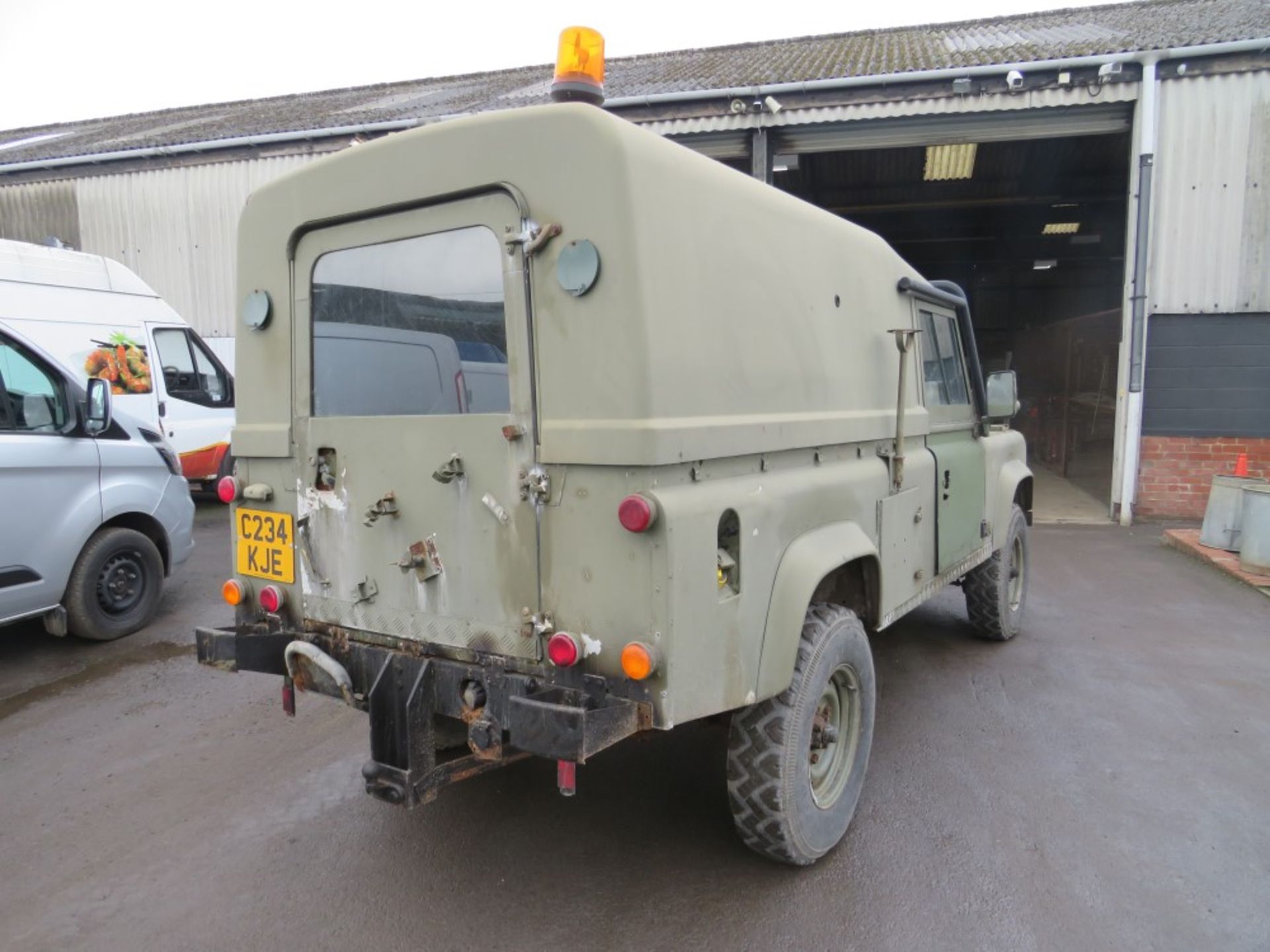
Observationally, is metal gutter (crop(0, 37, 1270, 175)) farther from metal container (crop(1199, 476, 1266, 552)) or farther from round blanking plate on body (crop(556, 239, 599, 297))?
round blanking plate on body (crop(556, 239, 599, 297))

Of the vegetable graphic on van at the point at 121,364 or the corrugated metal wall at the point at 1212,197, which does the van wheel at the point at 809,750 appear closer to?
the vegetable graphic on van at the point at 121,364

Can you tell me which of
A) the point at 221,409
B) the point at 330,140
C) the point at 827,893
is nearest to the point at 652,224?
the point at 827,893

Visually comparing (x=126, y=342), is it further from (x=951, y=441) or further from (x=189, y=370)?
(x=951, y=441)

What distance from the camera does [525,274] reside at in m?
2.42

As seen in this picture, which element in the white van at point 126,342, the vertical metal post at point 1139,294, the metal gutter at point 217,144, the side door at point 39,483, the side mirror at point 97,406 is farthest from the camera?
the metal gutter at point 217,144

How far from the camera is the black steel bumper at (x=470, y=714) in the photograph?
2.24 m

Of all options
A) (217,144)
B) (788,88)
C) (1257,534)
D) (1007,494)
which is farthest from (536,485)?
(217,144)

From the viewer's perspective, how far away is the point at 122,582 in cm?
560

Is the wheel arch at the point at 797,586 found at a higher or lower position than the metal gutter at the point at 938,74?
lower

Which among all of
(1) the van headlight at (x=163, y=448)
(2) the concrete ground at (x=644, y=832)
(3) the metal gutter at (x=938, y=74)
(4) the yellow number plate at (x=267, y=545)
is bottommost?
(2) the concrete ground at (x=644, y=832)

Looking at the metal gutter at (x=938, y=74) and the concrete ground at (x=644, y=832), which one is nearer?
the concrete ground at (x=644, y=832)

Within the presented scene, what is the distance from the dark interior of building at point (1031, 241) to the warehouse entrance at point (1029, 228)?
1.6 inches

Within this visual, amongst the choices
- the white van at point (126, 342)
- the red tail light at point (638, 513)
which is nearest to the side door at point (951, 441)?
the red tail light at point (638, 513)

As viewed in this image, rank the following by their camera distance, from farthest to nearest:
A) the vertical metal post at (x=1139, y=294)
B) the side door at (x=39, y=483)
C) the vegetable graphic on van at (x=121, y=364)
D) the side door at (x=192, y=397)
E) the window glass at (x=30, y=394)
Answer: the side door at (x=192, y=397) → the vertical metal post at (x=1139, y=294) → the vegetable graphic on van at (x=121, y=364) → the window glass at (x=30, y=394) → the side door at (x=39, y=483)
